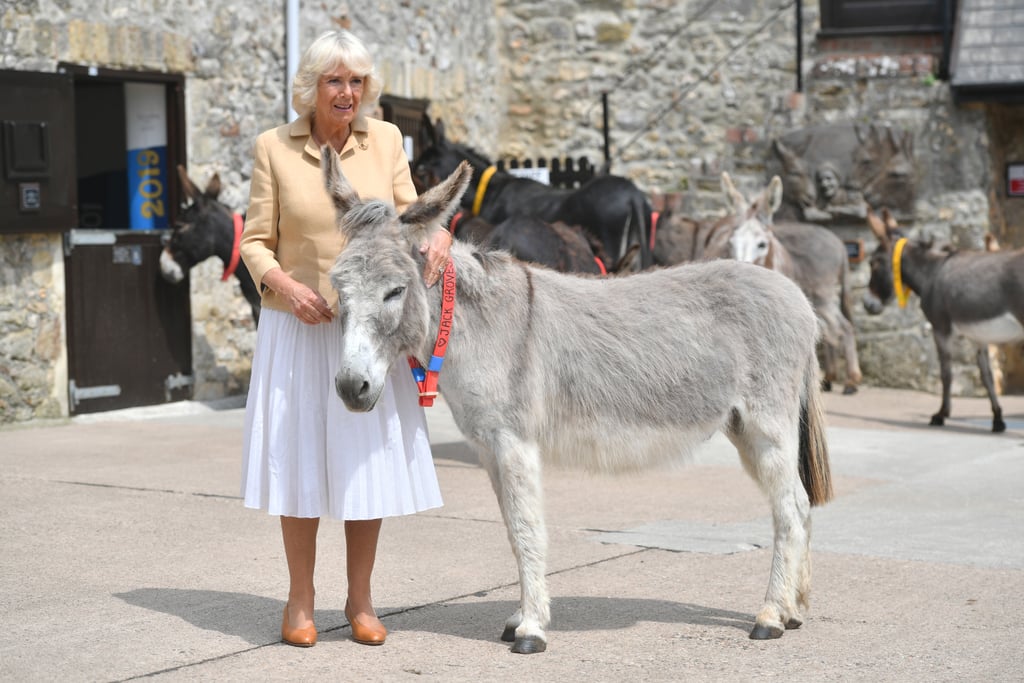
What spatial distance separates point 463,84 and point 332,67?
36.6 ft

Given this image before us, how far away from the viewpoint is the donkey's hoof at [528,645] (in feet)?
16.0

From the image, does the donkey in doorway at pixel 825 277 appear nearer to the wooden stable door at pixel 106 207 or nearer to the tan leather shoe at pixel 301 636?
the wooden stable door at pixel 106 207

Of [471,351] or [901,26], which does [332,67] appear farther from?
[901,26]

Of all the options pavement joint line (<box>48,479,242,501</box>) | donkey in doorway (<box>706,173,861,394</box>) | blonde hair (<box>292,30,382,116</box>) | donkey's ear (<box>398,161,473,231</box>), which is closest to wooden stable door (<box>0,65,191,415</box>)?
pavement joint line (<box>48,479,242,501</box>)

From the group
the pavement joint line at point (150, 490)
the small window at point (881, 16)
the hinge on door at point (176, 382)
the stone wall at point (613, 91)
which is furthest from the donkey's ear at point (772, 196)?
the pavement joint line at point (150, 490)

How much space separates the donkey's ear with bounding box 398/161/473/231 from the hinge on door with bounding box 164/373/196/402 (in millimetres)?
7826

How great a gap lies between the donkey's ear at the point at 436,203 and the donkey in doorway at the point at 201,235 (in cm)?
699

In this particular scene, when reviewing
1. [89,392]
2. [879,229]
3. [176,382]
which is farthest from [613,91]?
[89,392]

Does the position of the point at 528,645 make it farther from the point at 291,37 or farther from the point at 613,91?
the point at 613,91

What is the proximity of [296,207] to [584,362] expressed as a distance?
1216 millimetres

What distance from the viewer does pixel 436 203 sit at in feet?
15.5

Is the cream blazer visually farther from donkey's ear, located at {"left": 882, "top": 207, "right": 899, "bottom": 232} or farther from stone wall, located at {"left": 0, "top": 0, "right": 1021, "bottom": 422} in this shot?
donkey's ear, located at {"left": 882, "top": 207, "right": 899, "bottom": 232}

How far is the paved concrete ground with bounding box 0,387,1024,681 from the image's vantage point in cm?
478

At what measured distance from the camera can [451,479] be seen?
29.2 ft
